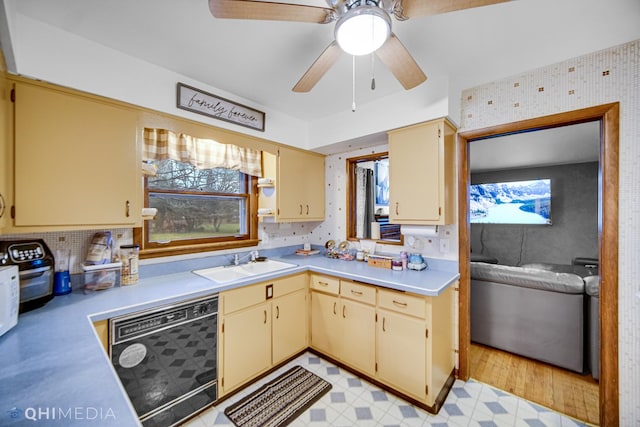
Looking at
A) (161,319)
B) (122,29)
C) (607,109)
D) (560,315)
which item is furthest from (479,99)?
(161,319)

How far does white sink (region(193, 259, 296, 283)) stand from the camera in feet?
7.32

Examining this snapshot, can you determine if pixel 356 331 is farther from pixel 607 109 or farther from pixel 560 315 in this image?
pixel 607 109

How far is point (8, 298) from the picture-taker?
113cm

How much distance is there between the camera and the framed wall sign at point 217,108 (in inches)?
77.7

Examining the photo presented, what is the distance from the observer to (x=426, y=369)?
1.80 meters

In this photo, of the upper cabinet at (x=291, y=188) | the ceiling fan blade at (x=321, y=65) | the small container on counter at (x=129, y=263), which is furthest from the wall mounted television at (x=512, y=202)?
the small container on counter at (x=129, y=263)

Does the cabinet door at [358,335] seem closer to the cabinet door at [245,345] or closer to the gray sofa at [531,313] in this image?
the cabinet door at [245,345]

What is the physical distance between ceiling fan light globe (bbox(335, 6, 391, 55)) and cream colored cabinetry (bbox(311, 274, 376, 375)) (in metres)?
1.63

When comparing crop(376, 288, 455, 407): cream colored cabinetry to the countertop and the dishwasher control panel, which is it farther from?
the dishwasher control panel

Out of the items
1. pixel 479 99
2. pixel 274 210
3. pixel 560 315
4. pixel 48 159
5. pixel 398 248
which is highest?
pixel 479 99

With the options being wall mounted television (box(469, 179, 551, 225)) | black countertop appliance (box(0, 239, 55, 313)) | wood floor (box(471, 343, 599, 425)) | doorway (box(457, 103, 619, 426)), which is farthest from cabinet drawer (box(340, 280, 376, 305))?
wall mounted television (box(469, 179, 551, 225))

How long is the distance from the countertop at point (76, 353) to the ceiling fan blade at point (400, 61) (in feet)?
4.30

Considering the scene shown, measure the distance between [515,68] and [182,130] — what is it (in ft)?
8.04

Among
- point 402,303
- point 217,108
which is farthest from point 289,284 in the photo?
point 217,108
